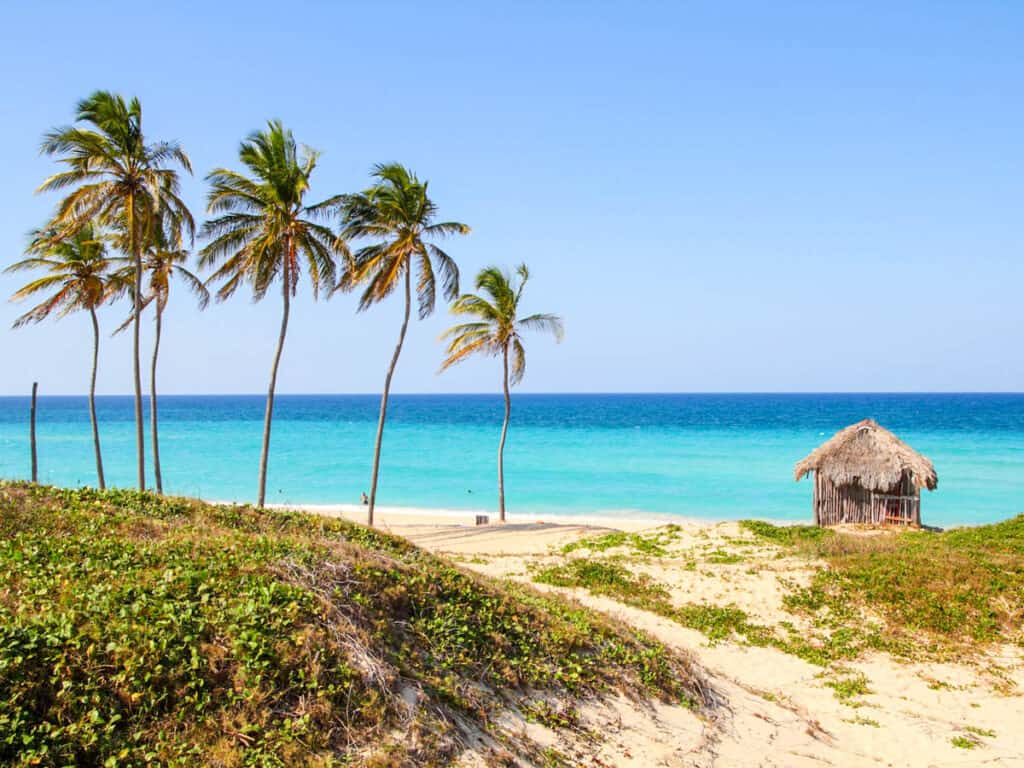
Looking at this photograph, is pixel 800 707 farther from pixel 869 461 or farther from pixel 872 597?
pixel 869 461

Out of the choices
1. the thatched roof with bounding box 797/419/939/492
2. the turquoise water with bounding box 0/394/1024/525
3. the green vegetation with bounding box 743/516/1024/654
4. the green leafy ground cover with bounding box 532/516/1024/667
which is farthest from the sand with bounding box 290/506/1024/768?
the turquoise water with bounding box 0/394/1024/525

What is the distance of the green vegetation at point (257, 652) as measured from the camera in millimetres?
4961

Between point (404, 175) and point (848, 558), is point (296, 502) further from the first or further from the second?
point (848, 558)

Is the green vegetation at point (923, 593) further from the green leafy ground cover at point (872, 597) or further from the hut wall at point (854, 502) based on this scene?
the hut wall at point (854, 502)

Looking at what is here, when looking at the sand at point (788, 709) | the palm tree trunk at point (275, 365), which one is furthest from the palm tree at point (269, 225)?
the sand at point (788, 709)

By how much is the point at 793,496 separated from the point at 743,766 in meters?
30.8

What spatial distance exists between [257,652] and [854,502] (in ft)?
71.1

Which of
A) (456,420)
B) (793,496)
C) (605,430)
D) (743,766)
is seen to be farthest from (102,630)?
(456,420)

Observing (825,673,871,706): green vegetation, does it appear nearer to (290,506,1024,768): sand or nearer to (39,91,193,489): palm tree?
(290,506,1024,768): sand

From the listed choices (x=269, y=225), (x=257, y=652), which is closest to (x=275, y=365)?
(x=269, y=225)

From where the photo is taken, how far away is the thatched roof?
21953mm

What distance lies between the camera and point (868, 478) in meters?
22.3

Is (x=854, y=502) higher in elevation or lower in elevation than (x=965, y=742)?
higher

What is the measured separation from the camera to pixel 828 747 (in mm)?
7609
